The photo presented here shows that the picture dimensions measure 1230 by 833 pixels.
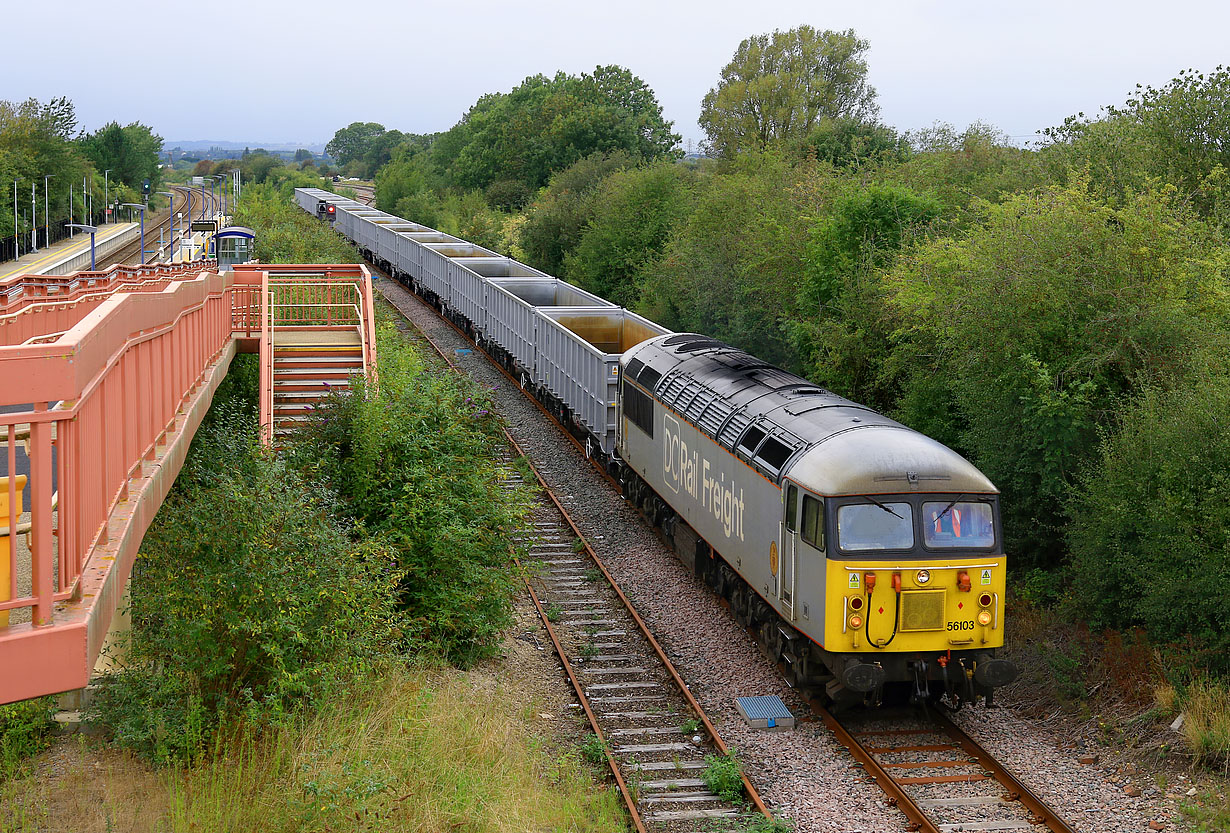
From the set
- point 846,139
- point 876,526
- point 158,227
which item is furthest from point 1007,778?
point 158,227

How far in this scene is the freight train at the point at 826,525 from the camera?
39.1 feet

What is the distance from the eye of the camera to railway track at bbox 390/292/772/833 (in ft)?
36.0

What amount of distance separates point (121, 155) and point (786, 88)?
7175 centimetres

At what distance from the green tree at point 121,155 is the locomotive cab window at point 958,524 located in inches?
4007

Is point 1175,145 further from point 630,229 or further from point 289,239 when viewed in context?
point 289,239

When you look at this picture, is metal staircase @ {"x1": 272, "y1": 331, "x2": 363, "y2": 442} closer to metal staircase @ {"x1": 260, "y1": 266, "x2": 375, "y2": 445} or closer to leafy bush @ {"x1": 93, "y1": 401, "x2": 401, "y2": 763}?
metal staircase @ {"x1": 260, "y1": 266, "x2": 375, "y2": 445}

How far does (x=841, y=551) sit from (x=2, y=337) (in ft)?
29.1

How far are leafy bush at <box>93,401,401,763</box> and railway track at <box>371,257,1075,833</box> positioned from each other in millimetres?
5463

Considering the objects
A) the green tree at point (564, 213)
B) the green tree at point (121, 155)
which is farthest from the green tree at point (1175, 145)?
the green tree at point (121, 155)

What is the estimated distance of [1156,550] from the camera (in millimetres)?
12492

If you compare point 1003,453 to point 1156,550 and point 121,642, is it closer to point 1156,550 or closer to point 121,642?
point 1156,550

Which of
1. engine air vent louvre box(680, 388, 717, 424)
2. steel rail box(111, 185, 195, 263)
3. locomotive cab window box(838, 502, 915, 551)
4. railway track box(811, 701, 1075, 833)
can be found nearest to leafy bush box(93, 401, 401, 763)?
locomotive cab window box(838, 502, 915, 551)

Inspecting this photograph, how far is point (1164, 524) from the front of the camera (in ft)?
40.5

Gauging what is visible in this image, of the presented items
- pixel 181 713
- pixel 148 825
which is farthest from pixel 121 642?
pixel 148 825
